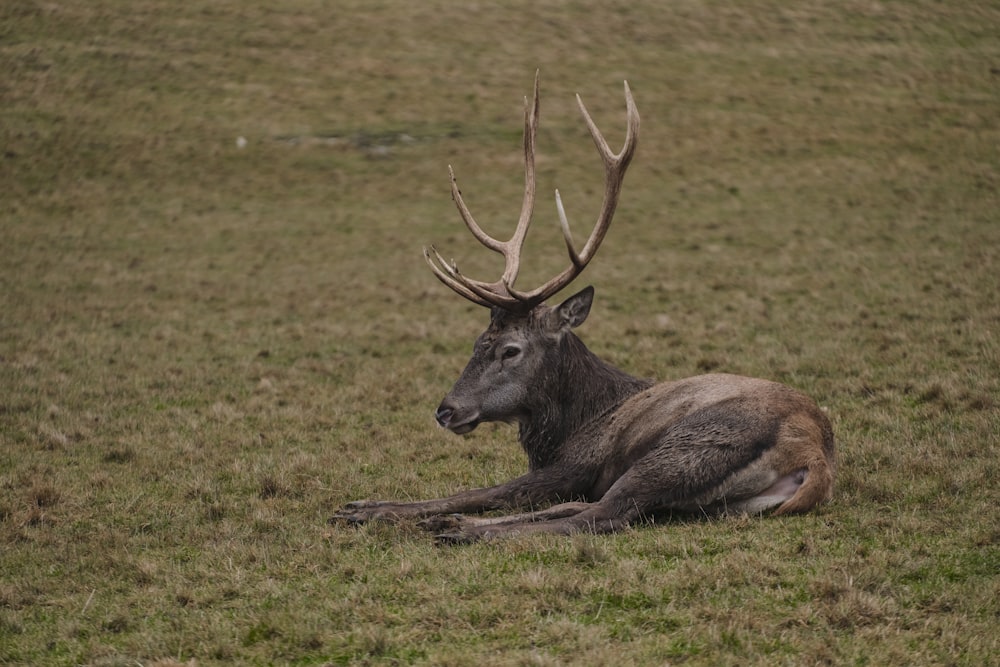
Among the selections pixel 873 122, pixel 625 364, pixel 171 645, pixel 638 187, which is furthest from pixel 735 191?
pixel 171 645

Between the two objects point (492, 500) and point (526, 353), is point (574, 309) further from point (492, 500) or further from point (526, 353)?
point (492, 500)

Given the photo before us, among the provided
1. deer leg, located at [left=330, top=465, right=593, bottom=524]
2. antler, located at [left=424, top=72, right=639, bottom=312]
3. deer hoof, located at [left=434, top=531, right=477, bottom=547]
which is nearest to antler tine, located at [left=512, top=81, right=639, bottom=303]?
antler, located at [left=424, top=72, right=639, bottom=312]

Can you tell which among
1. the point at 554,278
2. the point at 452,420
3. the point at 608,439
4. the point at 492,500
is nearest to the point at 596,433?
the point at 608,439

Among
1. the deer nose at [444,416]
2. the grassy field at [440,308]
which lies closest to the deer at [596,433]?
the deer nose at [444,416]

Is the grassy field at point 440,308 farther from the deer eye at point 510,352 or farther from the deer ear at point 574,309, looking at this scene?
the deer ear at point 574,309

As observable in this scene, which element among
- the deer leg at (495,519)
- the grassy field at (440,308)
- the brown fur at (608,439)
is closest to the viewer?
the grassy field at (440,308)

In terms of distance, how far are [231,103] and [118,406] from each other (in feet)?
76.4

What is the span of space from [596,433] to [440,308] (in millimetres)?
10963

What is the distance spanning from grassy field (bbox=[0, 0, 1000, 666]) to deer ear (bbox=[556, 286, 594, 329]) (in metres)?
1.60

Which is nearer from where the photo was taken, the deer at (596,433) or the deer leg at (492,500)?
the deer at (596,433)

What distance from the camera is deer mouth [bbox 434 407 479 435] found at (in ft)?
26.7

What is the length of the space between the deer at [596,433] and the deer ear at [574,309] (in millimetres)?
11

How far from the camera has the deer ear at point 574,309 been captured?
857cm

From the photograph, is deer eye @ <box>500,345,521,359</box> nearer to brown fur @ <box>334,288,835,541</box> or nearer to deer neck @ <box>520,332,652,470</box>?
brown fur @ <box>334,288,835,541</box>
